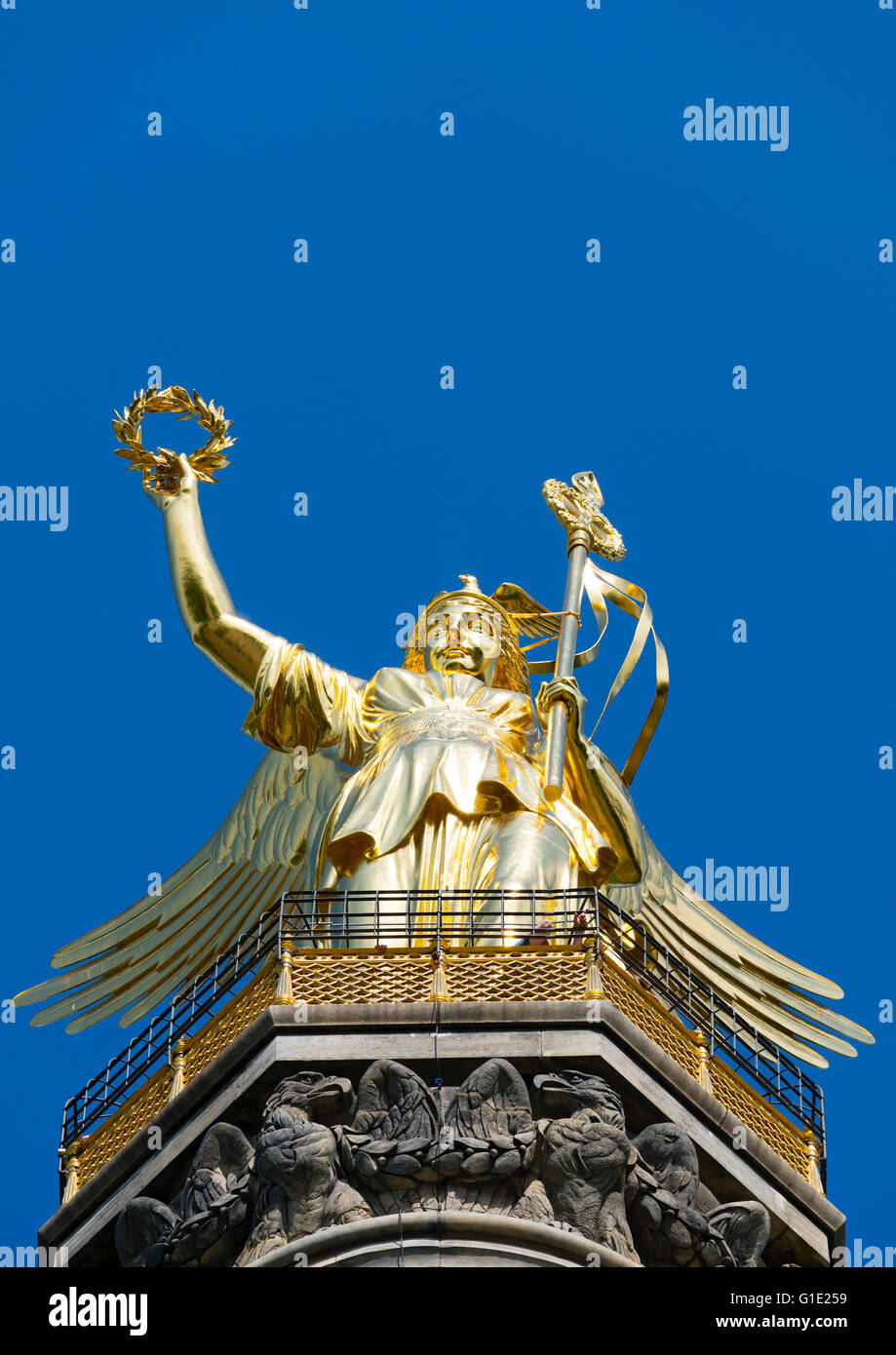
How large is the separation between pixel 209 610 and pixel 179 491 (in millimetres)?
1503

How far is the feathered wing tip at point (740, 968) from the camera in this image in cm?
3416

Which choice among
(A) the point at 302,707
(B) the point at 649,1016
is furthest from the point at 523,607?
(B) the point at 649,1016

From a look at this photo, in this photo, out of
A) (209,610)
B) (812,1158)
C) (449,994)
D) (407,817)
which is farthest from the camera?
(209,610)

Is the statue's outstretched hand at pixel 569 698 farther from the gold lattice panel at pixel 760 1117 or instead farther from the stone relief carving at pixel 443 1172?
the stone relief carving at pixel 443 1172

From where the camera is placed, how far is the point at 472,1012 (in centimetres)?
2897

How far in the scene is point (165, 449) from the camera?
1387 inches

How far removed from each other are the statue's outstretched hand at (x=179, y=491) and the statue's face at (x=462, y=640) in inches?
138

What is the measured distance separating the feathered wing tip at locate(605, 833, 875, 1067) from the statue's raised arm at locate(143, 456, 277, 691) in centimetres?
476

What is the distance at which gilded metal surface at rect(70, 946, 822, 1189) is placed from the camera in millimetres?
29328

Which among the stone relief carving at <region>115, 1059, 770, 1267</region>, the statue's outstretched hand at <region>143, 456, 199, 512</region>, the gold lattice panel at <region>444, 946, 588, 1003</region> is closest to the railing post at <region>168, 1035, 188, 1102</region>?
the stone relief carving at <region>115, 1059, 770, 1267</region>

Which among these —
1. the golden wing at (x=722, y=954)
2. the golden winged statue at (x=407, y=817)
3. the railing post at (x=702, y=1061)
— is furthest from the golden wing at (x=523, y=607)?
the railing post at (x=702, y=1061)

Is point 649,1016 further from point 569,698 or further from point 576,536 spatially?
point 576,536

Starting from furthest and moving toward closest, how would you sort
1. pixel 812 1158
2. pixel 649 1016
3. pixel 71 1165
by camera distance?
1. pixel 812 1158
2. pixel 71 1165
3. pixel 649 1016

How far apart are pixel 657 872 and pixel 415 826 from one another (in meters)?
3.94
